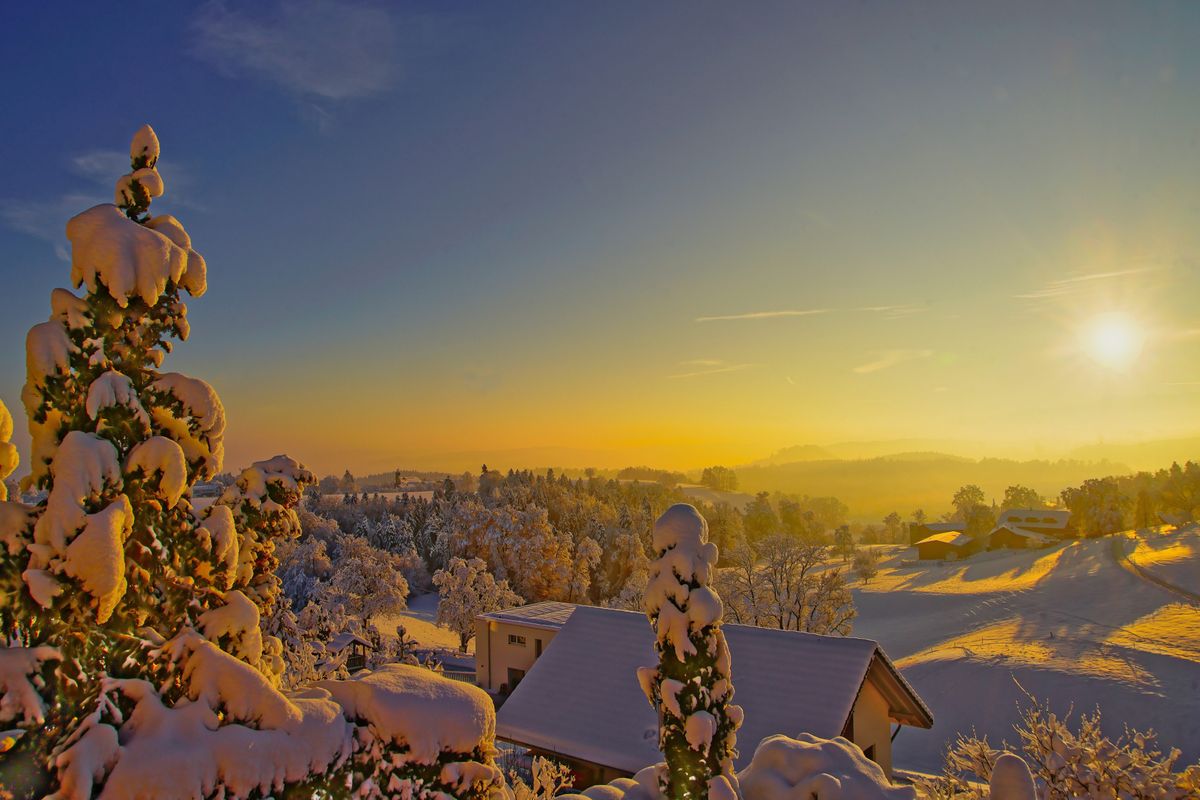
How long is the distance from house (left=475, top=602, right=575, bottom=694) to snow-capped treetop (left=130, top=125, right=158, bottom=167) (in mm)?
21420

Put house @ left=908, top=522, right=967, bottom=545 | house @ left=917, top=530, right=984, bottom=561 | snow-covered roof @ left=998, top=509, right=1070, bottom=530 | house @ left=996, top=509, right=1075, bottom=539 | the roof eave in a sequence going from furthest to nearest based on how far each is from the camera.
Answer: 1. house @ left=908, top=522, right=967, bottom=545
2. snow-covered roof @ left=998, top=509, right=1070, bottom=530
3. house @ left=996, top=509, right=1075, bottom=539
4. house @ left=917, top=530, right=984, bottom=561
5. the roof eave

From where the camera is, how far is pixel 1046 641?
126ft

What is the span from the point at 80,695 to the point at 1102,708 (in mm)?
37426

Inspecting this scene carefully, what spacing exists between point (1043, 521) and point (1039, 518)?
854 mm

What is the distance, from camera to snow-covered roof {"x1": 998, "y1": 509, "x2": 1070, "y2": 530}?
86562 mm

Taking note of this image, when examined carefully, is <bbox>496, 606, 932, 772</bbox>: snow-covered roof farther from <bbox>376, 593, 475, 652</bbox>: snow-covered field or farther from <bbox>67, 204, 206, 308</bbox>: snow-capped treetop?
<bbox>376, 593, 475, 652</bbox>: snow-covered field

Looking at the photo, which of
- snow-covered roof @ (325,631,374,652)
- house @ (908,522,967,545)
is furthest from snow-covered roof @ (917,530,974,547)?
snow-covered roof @ (325,631,374,652)

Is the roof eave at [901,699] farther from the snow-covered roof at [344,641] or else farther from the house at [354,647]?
the house at [354,647]

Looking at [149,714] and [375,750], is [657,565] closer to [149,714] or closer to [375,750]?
[375,750]

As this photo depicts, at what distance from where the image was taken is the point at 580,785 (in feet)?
51.6

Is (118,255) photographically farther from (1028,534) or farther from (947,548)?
(1028,534)

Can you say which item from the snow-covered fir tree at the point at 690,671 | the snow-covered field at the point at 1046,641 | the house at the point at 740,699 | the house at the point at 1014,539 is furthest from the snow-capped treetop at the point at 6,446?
the house at the point at 1014,539

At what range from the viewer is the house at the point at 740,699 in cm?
1414

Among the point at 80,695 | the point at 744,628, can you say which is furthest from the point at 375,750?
the point at 744,628
